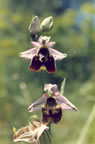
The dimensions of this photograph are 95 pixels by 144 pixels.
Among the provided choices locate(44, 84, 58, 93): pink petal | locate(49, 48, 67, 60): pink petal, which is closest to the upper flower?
locate(49, 48, 67, 60): pink petal

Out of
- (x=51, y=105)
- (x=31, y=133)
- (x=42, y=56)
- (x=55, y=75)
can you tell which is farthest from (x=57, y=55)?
(x=55, y=75)

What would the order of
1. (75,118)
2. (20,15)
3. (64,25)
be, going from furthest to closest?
(64,25)
(20,15)
(75,118)

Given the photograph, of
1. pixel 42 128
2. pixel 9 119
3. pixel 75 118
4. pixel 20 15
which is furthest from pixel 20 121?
pixel 42 128

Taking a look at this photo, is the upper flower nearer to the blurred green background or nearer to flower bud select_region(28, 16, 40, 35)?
flower bud select_region(28, 16, 40, 35)

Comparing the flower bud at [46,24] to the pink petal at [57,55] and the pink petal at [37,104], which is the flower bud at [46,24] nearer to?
the pink petal at [57,55]

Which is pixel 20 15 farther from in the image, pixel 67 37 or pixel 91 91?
pixel 91 91

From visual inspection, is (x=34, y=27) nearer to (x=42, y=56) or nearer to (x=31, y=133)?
(x=42, y=56)
